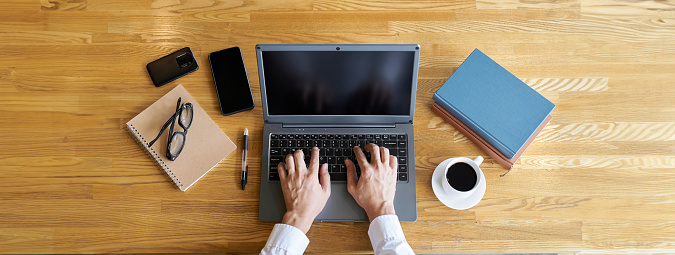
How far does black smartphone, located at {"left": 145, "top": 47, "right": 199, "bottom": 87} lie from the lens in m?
1.10

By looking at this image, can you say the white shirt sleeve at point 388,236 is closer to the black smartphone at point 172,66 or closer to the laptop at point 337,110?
the laptop at point 337,110

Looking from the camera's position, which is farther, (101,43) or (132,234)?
(101,43)

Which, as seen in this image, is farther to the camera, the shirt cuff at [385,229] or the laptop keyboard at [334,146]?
the laptop keyboard at [334,146]

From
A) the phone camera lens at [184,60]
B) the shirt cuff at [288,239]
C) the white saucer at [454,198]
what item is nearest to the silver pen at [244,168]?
the shirt cuff at [288,239]

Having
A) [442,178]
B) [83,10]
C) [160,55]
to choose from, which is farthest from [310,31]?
[83,10]

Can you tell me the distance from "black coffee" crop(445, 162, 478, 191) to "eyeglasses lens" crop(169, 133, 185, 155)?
0.68m

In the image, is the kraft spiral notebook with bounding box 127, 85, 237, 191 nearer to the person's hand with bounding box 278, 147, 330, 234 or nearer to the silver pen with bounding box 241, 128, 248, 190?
the silver pen with bounding box 241, 128, 248, 190

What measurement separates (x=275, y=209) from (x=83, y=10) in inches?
31.9

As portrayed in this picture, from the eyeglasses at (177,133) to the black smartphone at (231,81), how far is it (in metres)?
0.09

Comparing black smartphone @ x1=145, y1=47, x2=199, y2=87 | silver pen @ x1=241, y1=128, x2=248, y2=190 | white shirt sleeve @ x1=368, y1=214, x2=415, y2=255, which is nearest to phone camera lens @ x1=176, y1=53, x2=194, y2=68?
black smartphone @ x1=145, y1=47, x2=199, y2=87

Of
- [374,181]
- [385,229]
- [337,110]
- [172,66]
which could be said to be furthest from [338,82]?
[172,66]

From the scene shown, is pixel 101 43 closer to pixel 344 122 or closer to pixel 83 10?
pixel 83 10

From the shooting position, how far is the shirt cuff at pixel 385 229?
93 centimetres

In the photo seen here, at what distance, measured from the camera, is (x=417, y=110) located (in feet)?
3.59
